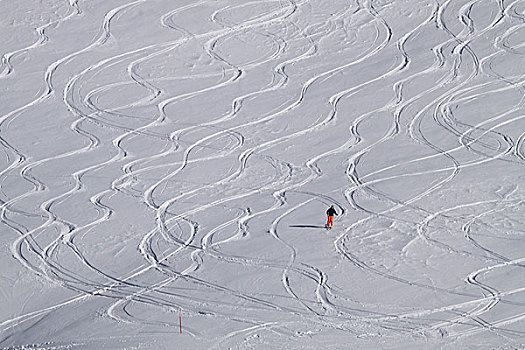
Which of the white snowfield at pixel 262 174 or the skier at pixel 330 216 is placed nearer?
the white snowfield at pixel 262 174

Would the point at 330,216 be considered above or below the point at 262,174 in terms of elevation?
below

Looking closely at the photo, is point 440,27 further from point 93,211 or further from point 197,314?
point 197,314

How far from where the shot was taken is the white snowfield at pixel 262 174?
547 inches

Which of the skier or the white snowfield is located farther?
the skier

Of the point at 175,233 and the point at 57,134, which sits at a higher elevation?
A: the point at 57,134

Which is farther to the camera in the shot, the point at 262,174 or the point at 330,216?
the point at 262,174

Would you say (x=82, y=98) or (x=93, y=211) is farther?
(x=82, y=98)

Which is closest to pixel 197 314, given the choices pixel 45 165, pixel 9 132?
pixel 45 165

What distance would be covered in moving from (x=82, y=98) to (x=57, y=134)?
1.47m

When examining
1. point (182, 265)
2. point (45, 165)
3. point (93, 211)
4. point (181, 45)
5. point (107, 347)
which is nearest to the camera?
point (107, 347)

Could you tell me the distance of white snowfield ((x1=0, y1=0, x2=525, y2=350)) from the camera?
1391 centimetres

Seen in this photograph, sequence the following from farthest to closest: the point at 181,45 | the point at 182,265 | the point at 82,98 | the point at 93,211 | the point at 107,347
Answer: the point at 181,45 < the point at 82,98 < the point at 93,211 < the point at 182,265 < the point at 107,347

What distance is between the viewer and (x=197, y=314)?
45.6 ft

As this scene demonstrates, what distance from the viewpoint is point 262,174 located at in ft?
59.3
